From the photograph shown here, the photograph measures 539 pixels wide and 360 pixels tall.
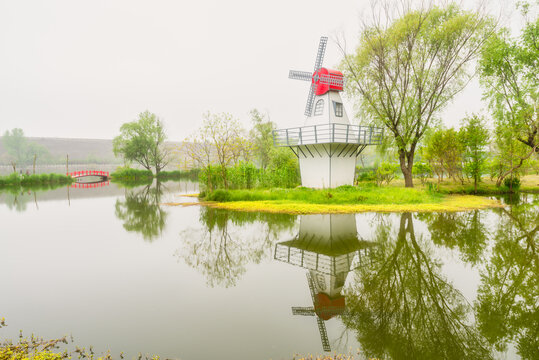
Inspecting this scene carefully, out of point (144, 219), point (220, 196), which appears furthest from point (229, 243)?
point (220, 196)

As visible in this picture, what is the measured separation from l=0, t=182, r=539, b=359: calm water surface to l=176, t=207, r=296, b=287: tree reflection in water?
0.22 ft

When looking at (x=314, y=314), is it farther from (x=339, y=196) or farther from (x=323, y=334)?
(x=339, y=196)

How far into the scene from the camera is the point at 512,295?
5.27 m

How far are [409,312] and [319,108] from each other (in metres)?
20.1

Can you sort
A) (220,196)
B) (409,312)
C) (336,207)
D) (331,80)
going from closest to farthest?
(409,312) → (336,207) → (220,196) → (331,80)

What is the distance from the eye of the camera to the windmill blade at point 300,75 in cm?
2463

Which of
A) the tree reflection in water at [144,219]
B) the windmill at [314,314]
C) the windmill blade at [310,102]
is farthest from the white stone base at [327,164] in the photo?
the windmill at [314,314]

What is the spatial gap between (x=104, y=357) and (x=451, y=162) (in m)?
29.6

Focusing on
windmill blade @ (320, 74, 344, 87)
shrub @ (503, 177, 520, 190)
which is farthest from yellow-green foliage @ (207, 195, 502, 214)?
windmill blade @ (320, 74, 344, 87)

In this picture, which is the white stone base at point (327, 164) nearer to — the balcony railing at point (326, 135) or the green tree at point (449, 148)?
the balcony railing at point (326, 135)

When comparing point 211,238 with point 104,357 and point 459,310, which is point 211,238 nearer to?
point 104,357

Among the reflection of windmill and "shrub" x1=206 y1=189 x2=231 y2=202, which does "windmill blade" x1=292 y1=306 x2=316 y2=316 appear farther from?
"shrub" x1=206 y1=189 x2=231 y2=202

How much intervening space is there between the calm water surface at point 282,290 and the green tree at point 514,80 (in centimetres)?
1304

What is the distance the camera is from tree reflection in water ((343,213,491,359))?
12.3ft
